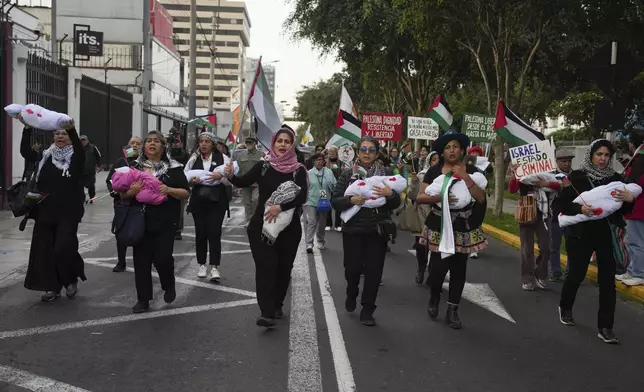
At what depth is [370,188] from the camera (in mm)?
7035

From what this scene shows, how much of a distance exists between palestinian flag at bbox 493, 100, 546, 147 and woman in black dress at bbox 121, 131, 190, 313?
12.1 feet

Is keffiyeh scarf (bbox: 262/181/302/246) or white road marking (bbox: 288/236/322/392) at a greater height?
keffiyeh scarf (bbox: 262/181/302/246)

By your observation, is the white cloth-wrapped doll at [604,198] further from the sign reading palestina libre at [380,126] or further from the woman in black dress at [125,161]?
the sign reading palestina libre at [380,126]

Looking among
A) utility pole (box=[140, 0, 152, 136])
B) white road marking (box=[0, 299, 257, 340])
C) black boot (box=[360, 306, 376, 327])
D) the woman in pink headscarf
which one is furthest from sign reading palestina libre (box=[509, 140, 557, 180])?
utility pole (box=[140, 0, 152, 136])

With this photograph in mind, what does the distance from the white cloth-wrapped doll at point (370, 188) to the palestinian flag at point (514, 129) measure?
2080mm

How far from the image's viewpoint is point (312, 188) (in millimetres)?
12742

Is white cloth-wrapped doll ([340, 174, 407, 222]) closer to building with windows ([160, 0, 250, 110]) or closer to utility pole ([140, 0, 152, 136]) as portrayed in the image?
utility pole ([140, 0, 152, 136])

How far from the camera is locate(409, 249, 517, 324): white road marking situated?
25.6 ft

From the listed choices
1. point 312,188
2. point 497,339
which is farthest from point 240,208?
point 497,339

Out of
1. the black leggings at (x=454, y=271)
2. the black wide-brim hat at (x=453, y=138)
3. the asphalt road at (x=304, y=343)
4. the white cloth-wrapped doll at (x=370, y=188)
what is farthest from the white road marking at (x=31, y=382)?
the black wide-brim hat at (x=453, y=138)

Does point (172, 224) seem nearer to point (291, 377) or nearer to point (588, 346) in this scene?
point (291, 377)

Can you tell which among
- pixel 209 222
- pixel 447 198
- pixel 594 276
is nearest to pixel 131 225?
pixel 209 222

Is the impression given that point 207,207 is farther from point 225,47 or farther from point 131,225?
point 225,47

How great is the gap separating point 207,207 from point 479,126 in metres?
10.4
